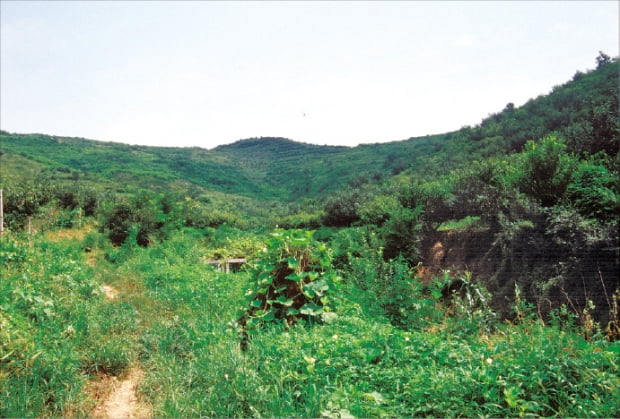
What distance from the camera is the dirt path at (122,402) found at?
315 cm

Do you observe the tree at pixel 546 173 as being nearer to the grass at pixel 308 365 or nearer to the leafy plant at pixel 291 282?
the grass at pixel 308 365

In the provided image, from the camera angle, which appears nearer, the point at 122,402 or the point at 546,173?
the point at 122,402

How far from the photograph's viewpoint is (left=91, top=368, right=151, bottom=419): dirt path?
3154mm

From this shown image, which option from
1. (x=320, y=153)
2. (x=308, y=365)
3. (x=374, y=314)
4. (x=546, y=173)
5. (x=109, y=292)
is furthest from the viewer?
(x=320, y=153)

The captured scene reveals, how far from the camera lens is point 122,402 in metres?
3.32

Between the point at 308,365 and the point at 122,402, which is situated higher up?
the point at 308,365

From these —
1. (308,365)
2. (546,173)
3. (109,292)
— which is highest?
(546,173)

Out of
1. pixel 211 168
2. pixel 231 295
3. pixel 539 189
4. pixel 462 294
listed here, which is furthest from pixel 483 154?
pixel 211 168

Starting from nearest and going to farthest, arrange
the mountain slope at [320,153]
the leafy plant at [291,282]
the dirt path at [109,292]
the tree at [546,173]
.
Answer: the leafy plant at [291,282]
the dirt path at [109,292]
the tree at [546,173]
the mountain slope at [320,153]

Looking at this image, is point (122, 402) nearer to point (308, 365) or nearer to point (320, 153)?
point (308, 365)

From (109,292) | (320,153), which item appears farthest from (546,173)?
(320,153)

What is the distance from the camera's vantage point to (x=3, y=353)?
339 centimetres

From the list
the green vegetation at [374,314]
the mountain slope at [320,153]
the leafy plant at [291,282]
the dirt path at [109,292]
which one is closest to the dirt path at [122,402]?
the green vegetation at [374,314]

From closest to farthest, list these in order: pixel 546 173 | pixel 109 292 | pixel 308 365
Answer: pixel 308 365 < pixel 109 292 < pixel 546 173
